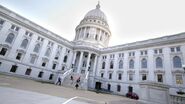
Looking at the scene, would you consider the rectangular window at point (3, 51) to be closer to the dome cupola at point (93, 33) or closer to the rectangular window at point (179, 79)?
the dome cupola at point (93, 33)

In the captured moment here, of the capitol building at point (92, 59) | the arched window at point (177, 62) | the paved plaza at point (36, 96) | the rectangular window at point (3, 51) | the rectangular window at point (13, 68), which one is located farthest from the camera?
the rectangular window at point (13, 68)

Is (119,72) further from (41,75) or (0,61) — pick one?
(0,61)

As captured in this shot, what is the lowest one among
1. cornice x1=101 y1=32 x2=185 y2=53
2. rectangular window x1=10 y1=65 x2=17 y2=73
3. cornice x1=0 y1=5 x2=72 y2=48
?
rectangular window x1=10 y1=65 x2=17 y2=73

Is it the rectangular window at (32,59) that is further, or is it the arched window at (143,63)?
the rectangular window at (32,59)

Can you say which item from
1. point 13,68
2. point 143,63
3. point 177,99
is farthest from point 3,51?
point 143,63

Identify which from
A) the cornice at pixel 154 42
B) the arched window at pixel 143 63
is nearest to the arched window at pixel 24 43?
the cornice at pixel 154 42

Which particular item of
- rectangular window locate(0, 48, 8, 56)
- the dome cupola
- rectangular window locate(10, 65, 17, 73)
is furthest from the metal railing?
the dome cupola

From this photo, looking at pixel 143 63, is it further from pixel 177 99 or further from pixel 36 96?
pixel 36 96

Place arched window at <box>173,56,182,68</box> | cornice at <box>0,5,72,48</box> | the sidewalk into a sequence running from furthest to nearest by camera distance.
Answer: cornice at <box>0,5,72,48</box> → arched window at <box>173,56,182,68</box> → the sidewalk

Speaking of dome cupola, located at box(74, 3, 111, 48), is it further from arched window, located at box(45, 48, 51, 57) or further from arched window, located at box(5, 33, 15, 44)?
arched window, located at box(5, 33, 15, 44)

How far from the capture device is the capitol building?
26.5 meters

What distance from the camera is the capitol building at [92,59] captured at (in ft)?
86.8

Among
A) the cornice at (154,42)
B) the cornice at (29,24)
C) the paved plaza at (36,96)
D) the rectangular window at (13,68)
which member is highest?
the cornice at (29,24)

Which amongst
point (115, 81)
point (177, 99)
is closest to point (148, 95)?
point (177, 99)
